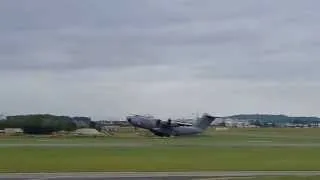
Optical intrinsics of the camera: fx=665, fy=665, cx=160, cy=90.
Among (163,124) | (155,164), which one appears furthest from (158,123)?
(155,164)

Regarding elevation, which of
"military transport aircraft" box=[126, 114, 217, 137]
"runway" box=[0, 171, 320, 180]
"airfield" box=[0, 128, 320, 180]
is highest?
"military transport aircraft" box=[126, 114, 217, 137]

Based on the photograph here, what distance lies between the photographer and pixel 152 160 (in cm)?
3669

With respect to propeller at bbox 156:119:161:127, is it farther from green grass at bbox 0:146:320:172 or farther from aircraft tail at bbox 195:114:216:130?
green grass at bbox 0:146:320:172

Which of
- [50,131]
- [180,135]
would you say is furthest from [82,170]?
[50,131]

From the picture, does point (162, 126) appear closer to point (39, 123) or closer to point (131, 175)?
point (39, 123)

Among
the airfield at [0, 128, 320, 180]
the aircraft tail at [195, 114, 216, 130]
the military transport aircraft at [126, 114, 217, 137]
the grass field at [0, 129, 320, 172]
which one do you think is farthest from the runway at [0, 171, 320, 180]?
the aircraft tail at [195, 114, 216, 130]

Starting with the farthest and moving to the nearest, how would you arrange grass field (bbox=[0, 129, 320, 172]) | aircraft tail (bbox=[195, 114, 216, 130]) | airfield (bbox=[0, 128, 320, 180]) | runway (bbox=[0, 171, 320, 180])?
aircraft tail (bbox=[195, 114, 216, 130])
grass field (bbox=[0, 129, 320, 172])
airfield (bbox=[0, 128, 320, 180])
runway (bbox=[0, 171, 320, 180])

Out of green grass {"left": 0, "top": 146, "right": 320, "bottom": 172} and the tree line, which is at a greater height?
the tree line

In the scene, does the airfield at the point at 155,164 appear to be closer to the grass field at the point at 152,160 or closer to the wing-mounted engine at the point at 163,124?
the grass field at the point at 152,160

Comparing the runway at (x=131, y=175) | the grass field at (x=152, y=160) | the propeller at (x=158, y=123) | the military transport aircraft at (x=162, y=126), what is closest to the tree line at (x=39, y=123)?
the military transport aircraft at (x=162, y=126)

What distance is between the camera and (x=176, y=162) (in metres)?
35.3

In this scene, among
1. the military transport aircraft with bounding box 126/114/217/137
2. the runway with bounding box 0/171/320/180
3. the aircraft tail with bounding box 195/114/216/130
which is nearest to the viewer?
the runway with bounding box 0/171/320/180

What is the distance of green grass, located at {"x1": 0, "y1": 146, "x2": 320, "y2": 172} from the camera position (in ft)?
104

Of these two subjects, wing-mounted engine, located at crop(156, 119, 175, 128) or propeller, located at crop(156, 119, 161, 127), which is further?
propeller, located at crop(156, 119, 161, 127)
